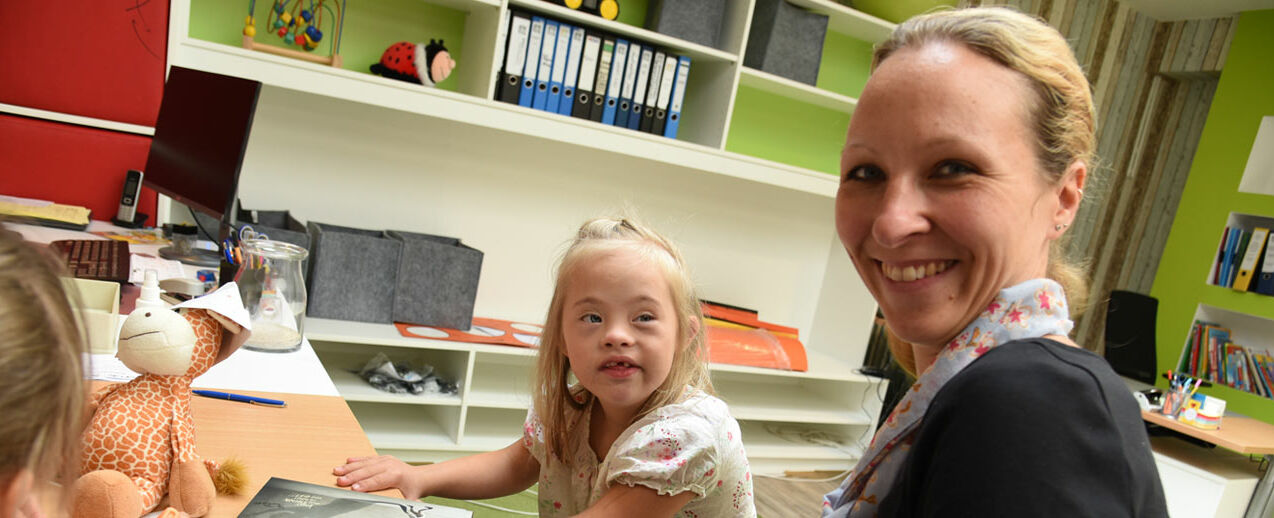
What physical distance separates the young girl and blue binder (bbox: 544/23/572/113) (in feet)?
4.52

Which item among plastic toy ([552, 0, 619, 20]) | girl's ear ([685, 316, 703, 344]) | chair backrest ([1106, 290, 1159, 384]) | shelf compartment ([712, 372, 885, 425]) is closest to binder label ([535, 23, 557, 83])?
plastic toy ([552, 0, 619, 20])

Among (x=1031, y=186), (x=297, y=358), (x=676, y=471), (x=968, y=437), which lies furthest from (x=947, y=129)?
(x=297, y=358)

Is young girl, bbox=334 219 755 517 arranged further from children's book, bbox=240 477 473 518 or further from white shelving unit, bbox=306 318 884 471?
white shelving unit, bbox=306 318 884 471

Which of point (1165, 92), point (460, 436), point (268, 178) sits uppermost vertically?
point (1165, 92)

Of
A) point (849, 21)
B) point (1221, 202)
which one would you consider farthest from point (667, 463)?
point (1221, 202)

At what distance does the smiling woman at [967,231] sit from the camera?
0.52 meters

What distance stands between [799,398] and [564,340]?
236 centimetres

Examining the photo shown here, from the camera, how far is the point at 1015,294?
66 centimetres

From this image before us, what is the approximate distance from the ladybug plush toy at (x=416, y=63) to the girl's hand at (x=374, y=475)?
1662 millimetres

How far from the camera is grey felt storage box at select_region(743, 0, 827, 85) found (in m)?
2.80

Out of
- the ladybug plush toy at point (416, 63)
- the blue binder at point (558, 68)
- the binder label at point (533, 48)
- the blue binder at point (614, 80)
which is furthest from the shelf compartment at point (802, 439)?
the ladybug plush toy at point (416, 63)

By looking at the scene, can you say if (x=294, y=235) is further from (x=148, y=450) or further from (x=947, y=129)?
(x=947, y=129)

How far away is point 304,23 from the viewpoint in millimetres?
2402

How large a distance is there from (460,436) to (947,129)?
2155 millimetres
